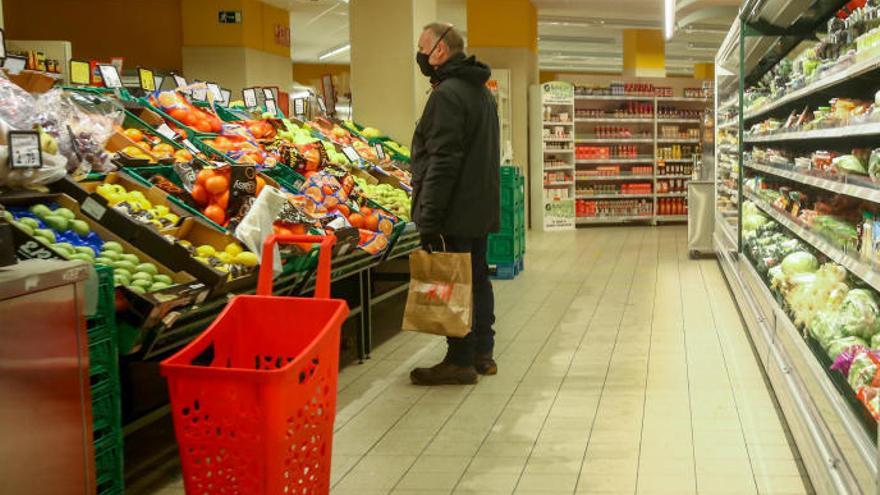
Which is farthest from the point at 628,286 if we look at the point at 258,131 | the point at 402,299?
the point at 258,131

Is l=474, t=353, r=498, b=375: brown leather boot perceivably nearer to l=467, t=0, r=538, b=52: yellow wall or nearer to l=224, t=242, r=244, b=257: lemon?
Answer: l=224, t=242, r=244, b=257: lemon

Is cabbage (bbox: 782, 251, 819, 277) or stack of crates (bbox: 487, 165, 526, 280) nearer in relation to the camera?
cabbage (bbox: 782, 251, 819, 277)

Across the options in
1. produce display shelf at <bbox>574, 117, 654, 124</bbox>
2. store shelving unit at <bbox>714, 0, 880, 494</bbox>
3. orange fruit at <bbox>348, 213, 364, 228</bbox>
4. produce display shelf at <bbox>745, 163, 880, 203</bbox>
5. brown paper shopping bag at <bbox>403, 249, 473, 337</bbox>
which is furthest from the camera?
produce display shelf at <bbox>574, 117, 654, 124</bbox>

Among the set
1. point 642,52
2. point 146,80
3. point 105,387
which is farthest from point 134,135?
point 642,52

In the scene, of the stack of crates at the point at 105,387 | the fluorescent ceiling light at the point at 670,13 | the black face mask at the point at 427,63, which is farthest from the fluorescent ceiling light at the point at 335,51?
the stack of crates at the point at 105,387

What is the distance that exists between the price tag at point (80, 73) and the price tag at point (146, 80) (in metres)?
0.36

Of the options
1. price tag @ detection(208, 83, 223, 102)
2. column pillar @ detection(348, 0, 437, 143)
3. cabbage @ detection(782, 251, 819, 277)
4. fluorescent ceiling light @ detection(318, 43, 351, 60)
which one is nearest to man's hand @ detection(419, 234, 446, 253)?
cabbage @ detection(782, 251, 819, 277)

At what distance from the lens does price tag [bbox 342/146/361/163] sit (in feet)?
20.8

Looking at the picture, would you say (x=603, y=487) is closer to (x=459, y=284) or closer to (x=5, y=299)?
(x=459, y=284)

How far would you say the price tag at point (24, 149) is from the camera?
9.27 ft

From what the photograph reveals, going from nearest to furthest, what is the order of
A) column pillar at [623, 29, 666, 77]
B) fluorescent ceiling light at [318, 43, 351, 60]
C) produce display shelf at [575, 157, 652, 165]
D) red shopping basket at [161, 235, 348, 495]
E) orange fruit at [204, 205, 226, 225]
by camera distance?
red shopping basket at [161, 235, 348, 495] → orange fruit at [204, 205, 226, 225] → produce display shelf at [575, 157, 652, 165] → column pillar at [623, 29, 666, 77] → fluorescent ceiling light at [318, 43, 351, 60]

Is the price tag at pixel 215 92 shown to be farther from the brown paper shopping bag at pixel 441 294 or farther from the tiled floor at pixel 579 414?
the brown paper shopping bag at pixel 441 294

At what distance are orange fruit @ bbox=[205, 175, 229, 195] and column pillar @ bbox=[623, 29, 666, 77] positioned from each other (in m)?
15.7

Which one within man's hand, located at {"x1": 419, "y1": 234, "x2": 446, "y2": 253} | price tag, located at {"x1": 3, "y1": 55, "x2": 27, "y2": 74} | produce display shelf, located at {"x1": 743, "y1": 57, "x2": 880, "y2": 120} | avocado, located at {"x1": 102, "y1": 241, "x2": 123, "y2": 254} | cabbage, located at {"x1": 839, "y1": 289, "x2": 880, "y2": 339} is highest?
price tag, located at {"x1": 3, "y1": 55, "x2": 27, "y2": 74}
